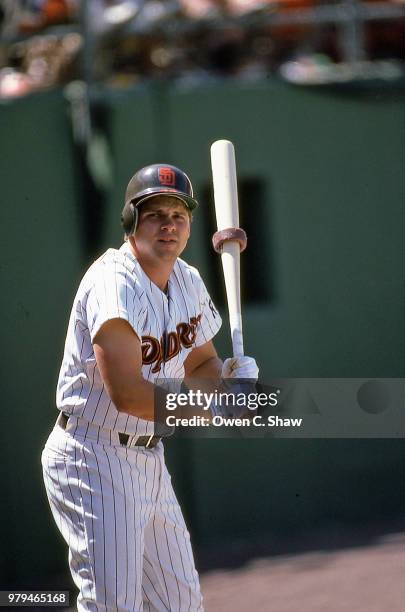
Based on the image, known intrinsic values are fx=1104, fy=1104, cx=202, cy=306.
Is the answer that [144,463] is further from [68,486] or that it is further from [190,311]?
[190,311]

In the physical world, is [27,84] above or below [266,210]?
above

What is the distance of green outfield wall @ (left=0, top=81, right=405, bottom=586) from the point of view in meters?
4.77

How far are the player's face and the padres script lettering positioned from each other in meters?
0.22

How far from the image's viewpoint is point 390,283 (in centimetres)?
489

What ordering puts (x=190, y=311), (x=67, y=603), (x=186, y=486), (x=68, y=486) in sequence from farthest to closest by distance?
(x=186, y=486) → (x=67, y=603) → (x=190, y=311) → (x=68, y=486)

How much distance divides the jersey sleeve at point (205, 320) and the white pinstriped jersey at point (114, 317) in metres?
0.16

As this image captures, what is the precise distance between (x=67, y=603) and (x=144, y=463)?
1339mm

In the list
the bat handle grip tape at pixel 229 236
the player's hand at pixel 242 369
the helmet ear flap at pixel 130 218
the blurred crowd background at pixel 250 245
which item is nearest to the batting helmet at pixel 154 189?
the helmet ear flap at pixel 130 218

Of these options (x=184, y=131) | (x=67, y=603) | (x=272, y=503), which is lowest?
(x=67, y=603)

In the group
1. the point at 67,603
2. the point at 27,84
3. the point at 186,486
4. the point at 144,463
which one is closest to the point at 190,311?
the point at 144,463

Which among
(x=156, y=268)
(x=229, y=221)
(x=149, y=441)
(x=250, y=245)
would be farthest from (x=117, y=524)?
(x=250, y=245)

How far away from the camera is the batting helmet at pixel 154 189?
9.52 ft

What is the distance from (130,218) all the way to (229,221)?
433 millimetres

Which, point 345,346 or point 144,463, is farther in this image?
point 345,346
